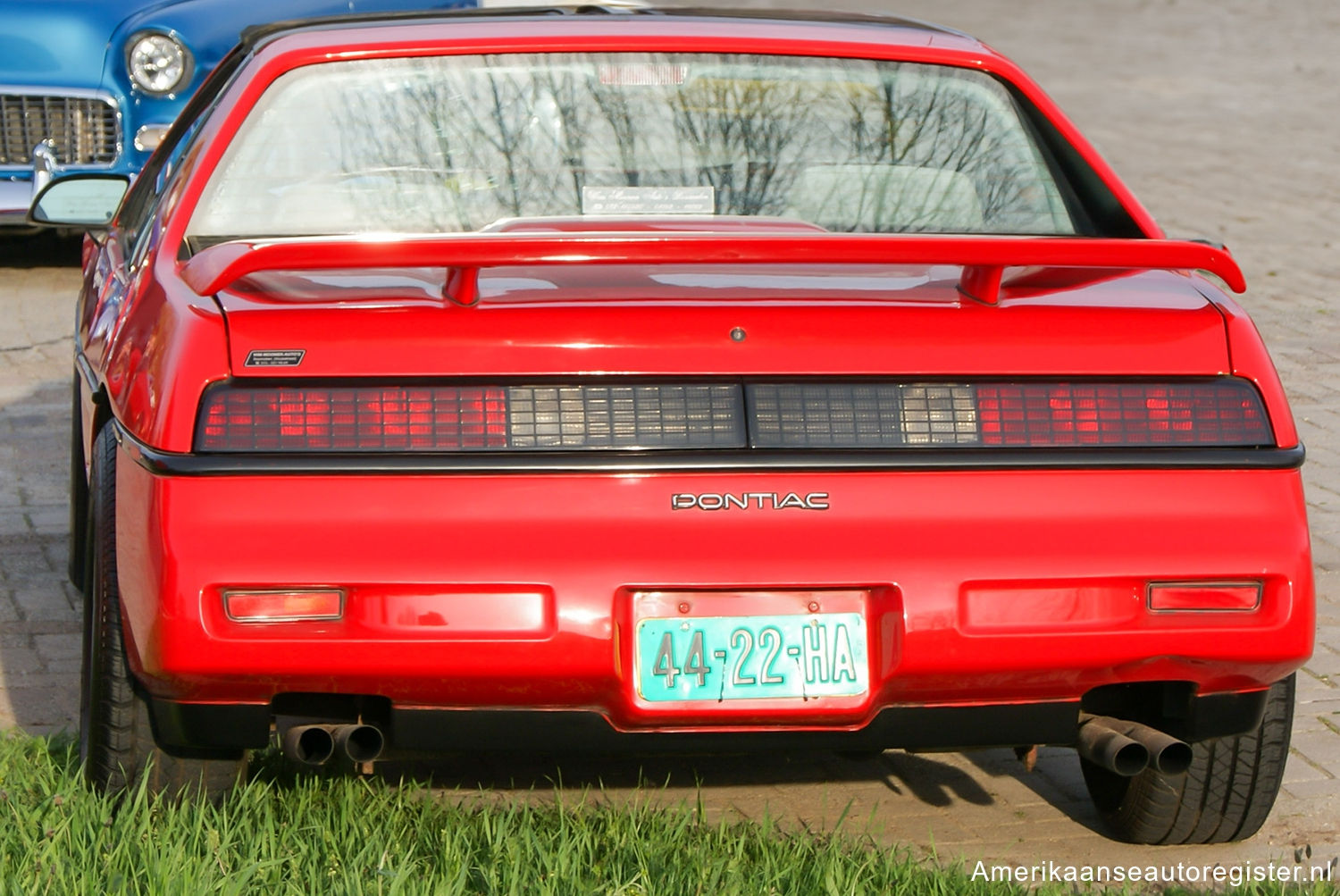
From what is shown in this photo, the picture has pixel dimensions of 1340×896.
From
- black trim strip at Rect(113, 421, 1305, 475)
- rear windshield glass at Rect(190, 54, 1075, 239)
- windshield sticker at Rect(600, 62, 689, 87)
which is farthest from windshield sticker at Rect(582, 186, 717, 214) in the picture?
black trim strip at Rect(113, 421, 1305, 475)

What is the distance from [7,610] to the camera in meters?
5.16

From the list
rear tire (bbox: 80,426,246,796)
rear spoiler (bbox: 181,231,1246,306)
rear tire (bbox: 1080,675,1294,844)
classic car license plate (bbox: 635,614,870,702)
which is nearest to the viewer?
rear spoiler (bbox: 181,231,1246,306)

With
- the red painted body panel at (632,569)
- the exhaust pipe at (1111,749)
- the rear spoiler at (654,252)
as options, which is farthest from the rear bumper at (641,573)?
the rear spoiler at (654,252)

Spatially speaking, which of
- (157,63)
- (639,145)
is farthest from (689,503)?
(157,63)

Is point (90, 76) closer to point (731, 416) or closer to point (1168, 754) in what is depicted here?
point (731, 416)

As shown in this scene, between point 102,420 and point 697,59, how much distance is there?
1.37 m

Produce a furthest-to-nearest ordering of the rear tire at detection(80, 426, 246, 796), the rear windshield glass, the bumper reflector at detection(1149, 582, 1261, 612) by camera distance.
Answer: the rear windshield glass < the rear tire at detection(80, 426, 246, 796) < the bumper reflector at detection(1149, 582, 1261, 612)

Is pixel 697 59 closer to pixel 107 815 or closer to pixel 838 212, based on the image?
pixel 838 212

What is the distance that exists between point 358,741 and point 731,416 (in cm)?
80

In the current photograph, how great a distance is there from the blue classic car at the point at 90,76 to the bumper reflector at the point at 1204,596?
6.90 m

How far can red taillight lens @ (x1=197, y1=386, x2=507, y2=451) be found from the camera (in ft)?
10.0

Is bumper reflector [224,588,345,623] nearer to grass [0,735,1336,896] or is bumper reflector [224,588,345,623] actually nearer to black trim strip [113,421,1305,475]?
black trim strip [113,421,1305,475]

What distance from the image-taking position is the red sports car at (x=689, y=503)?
3039 mm

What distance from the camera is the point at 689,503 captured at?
307cm
